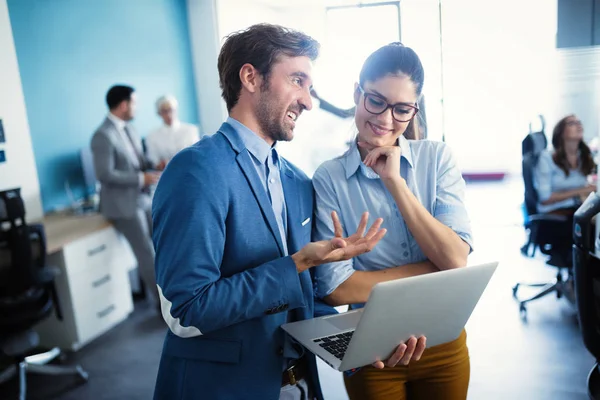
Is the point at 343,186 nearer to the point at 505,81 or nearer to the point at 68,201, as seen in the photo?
the point at 68,201

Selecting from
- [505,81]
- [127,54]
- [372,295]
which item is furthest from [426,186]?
[505,81]

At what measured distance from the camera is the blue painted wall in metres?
4.04

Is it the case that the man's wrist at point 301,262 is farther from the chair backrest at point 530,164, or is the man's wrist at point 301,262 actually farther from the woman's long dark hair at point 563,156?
the woman's long dark hair at point 563,156

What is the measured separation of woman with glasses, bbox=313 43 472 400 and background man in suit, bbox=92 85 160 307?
2.82m

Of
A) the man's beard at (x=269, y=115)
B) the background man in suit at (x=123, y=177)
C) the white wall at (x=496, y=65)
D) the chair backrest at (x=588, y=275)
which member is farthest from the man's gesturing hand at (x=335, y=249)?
the white wall at (x=496, y=65)

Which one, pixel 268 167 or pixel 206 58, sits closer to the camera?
pixel 268 167

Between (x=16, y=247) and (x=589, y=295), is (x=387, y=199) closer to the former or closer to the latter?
(x=589, y=295)

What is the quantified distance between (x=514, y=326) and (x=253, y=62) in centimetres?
311

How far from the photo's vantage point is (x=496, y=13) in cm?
781

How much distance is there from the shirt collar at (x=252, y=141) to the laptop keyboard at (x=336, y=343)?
0.47m

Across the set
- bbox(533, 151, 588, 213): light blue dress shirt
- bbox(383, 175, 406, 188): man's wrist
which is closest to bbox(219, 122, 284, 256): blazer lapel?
bbox(383, 175, 406, 188): man's wrist

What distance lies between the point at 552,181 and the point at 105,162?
11.5 feet

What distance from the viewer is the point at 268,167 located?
140 centimetres

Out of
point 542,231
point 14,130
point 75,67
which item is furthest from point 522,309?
point 75,67
